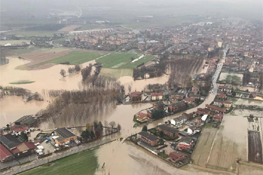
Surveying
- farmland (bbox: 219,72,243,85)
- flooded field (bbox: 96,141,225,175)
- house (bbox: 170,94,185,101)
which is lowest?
flooded field (bbox: 96,141,225,175)

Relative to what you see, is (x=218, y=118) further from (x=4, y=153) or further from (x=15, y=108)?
(x=15, y=108)

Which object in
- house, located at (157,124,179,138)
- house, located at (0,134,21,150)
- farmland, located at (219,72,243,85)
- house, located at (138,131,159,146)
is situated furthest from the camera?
farmland, located at (219,72,243,85)

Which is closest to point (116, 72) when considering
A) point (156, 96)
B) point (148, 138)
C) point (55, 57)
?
point (156, 96)

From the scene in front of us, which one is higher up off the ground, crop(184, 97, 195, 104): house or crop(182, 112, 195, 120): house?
crop(184, 97, 195, 104): house

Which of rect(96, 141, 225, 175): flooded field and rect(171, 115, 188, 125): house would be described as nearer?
rect(96, 141, 225, 175): flooded field

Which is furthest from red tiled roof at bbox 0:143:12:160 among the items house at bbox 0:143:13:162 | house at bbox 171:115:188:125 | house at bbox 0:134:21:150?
house at bbox 171:115:188:125

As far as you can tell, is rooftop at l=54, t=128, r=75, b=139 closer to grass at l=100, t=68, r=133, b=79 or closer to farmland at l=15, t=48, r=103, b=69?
grass at l=100, t=68, r=133, b=79

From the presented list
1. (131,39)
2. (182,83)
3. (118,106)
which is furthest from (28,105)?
(131,39)
